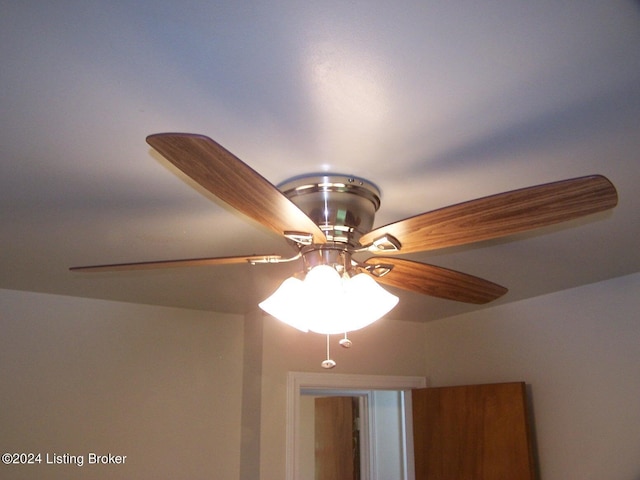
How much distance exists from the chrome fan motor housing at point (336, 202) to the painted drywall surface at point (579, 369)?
4.97 ft

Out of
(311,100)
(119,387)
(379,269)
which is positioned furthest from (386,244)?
(119,387)

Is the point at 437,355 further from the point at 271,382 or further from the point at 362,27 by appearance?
the point at 362,27

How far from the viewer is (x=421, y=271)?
136cm

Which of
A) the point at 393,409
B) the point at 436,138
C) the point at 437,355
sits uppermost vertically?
the point at 436,138

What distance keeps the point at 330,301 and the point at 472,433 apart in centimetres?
180

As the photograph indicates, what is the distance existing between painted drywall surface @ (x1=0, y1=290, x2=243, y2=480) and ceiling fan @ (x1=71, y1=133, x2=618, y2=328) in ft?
4.83

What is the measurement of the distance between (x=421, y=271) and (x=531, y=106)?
502 millimetres

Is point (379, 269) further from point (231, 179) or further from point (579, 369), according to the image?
point (579, 369)

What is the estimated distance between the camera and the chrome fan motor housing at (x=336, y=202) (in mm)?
1245

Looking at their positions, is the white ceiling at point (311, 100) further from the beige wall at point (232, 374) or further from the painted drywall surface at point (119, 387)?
the painted drywall surface at point (119, 387)

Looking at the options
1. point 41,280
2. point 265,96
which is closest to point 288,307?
point 265,96

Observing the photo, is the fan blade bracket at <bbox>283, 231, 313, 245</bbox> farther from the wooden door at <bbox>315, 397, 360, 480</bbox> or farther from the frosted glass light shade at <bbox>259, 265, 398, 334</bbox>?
the wooden door at <bbox>315, 397, 360, 480</bbox>

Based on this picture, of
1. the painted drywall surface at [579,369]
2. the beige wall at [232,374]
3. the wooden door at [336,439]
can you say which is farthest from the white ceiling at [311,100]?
the wooden door at [336,439]

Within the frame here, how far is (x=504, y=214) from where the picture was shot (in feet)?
3.36
